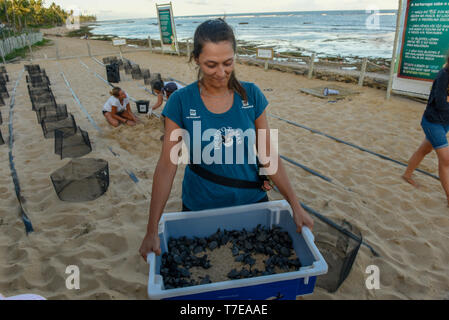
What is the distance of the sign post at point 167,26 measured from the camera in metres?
14.6

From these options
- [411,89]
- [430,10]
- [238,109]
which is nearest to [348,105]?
[411,89]

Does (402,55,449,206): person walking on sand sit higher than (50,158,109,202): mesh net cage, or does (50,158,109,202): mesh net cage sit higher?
(402,55,449,206): person walking on sand

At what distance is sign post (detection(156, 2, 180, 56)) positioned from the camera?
1458 centimetres

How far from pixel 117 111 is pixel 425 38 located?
23.1 ft

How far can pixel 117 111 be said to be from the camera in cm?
592

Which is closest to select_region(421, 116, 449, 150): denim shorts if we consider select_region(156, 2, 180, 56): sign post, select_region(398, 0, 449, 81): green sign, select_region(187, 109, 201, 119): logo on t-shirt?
select_region(187, 109, 201, 119): logo on t-shirt

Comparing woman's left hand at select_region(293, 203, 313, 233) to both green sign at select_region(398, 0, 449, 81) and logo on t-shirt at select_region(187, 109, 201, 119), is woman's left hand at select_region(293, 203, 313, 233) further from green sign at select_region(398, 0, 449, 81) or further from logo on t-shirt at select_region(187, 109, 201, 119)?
green sign at select_region(398, 0, 449, 81)

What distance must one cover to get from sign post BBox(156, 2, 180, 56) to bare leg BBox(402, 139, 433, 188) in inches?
542

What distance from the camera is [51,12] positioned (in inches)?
3684

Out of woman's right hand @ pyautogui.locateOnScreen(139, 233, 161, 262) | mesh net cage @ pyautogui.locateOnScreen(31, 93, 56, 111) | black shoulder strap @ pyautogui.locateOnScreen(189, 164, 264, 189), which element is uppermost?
black shoulder strap @ pyautogui.locateOnScreen(189, 164, 264, 189)

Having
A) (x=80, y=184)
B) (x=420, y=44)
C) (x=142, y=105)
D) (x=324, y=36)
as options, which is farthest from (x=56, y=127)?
(x=324, y=36)

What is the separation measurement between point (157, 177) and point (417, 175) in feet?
13.2

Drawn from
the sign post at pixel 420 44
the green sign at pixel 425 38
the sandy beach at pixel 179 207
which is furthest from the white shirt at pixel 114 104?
the green sign at pixel 425 38

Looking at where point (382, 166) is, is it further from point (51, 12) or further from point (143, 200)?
point (51, 12)
